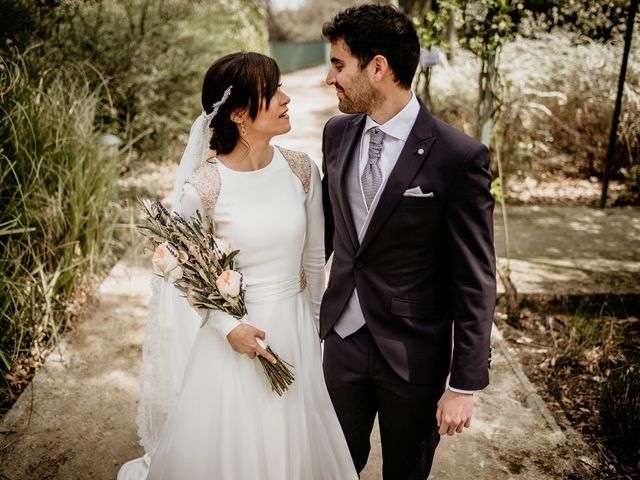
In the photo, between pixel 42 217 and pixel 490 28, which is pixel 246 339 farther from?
pixel 490 28

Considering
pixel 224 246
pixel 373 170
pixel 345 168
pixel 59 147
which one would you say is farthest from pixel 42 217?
pixel 373 170

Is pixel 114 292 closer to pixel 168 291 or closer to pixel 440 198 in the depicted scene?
pixel 168 291

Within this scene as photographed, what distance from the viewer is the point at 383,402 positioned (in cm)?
216

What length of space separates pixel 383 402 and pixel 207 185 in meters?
1.04

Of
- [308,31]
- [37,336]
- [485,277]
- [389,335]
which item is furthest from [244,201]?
[308,31]

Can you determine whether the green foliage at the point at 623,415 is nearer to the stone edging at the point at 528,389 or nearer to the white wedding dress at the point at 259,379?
the stone edging at the point at 528,389

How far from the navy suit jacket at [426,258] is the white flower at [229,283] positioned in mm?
400

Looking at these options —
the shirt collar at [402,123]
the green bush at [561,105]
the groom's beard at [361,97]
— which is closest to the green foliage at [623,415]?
the shirt collar at [402,123]

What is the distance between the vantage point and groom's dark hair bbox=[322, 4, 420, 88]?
1.95m

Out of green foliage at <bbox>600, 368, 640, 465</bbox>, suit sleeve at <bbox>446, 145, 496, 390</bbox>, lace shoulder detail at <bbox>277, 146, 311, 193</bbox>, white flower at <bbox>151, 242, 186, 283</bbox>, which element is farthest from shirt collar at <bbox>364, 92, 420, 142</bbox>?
green foliage at <bbox>600, 368, 640, 465</bbox>

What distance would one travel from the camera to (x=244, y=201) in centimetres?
214

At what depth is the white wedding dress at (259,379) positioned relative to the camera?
2148 millimetres

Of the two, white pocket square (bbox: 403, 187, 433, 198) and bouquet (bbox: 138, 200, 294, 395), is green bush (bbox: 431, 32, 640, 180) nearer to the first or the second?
white pocket square (bbox: 403, 187, 433, 198)

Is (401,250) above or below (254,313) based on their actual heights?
above
